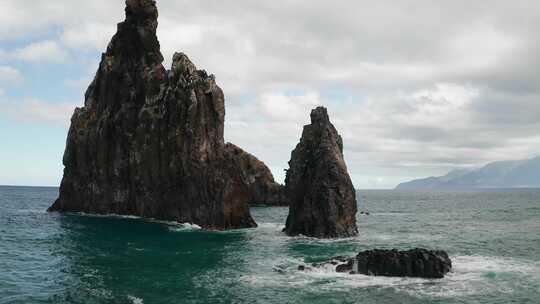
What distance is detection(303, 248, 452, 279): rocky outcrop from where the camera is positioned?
43406 millimetres

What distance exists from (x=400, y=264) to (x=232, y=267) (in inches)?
618

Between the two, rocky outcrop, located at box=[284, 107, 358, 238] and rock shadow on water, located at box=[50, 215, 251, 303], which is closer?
rock shadow on water, located at box=[50, 215, 251, 303]

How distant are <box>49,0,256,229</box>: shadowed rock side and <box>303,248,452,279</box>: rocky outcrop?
39457 mm

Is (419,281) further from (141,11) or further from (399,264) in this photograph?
(141,11)

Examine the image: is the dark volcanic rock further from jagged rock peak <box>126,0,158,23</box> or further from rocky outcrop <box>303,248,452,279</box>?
jagged rock peak <box>126,0,158,23</box>

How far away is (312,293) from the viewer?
125 feet

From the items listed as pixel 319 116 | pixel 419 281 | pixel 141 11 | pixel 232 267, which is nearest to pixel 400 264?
pixel 419 281

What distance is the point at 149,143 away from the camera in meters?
95.4

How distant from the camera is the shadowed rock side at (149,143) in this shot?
84750 mm

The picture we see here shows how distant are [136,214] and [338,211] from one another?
47.6 m

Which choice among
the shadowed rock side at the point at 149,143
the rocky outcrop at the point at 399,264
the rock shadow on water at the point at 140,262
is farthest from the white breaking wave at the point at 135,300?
the shadowed rock side at the point at 149,143

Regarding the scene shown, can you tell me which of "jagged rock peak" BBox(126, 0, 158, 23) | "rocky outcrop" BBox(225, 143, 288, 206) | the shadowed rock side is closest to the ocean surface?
the shadowed rock side

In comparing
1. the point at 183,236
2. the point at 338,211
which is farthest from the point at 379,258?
the point at 183,236

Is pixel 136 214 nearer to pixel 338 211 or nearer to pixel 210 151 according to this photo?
pixel 210 151
